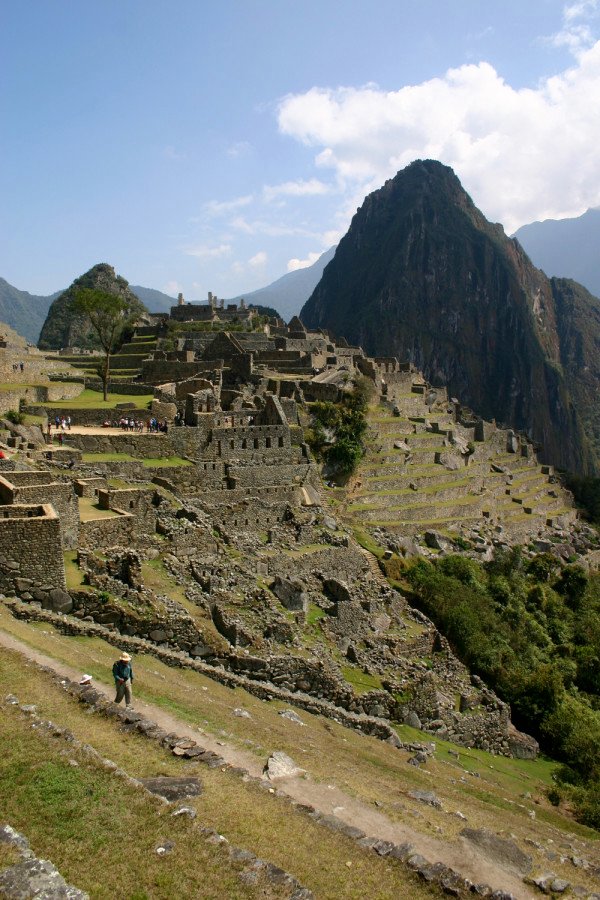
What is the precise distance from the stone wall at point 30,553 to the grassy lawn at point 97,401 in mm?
16417

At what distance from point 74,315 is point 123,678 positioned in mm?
75362

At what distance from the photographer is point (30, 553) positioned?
43.2ft

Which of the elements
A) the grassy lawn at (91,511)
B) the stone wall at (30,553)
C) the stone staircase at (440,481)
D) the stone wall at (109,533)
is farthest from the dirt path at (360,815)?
the stone staircase at (440,481)

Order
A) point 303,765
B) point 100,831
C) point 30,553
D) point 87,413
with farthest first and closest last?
point 87,413, point 30,553, point 303,765, point 100,831

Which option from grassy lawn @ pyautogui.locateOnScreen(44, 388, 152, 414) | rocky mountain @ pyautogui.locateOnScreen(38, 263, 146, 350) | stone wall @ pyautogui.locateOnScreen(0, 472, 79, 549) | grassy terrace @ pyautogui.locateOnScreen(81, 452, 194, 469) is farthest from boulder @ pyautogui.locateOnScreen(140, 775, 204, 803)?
rocky mountain @ pyautogui.locateOnScreen(38, 263, 146, 350)

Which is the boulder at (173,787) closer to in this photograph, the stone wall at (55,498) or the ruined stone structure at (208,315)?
the stone wall at (55,498)

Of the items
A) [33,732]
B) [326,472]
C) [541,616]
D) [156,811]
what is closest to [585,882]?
[156,811]

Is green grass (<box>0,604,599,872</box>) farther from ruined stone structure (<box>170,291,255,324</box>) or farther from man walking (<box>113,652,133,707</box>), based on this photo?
ruined stone structure (<box>170,291,255,324</box>)

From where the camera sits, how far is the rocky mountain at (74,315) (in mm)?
74938

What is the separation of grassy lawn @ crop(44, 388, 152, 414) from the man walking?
2032 centimetres

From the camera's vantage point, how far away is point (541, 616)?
35.8 meters

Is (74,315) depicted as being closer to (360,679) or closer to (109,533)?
(109,533)

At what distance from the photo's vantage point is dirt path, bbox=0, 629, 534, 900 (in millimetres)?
8414

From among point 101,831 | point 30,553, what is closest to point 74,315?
point 30,553
